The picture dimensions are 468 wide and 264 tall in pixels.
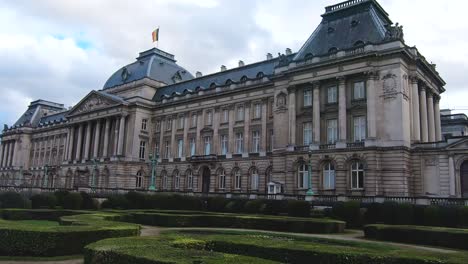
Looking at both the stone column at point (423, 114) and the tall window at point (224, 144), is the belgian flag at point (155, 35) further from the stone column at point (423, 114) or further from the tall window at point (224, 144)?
the stone column at point (423, 114)

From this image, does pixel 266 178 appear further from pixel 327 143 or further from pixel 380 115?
pixel 380 115

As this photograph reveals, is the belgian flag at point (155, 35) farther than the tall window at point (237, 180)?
Yes

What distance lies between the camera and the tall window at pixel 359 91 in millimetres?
45781

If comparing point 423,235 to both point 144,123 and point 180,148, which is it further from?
point 144,123

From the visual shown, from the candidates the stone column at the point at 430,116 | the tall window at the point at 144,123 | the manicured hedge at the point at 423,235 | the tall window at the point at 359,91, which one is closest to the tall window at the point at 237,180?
the tall window at the point at 359,91

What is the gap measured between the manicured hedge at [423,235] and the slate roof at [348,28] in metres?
26.8

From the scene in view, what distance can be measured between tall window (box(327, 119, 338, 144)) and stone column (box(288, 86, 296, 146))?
13.9ft

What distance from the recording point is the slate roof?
47.2 m

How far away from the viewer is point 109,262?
1221 cm

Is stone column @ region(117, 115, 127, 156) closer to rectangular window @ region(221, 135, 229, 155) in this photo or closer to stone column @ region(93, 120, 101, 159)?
stone column @ region(93, 120, 101, 159)

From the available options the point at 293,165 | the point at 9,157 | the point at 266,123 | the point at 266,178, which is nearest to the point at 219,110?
the point at 266,123

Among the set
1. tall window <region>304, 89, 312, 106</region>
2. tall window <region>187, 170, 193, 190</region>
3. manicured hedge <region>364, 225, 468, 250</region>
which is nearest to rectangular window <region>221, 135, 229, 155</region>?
tall window <region>187, 170, 193, 190</region>

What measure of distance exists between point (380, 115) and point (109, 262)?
37539 millimetres

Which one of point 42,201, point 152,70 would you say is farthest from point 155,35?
point 42,201
